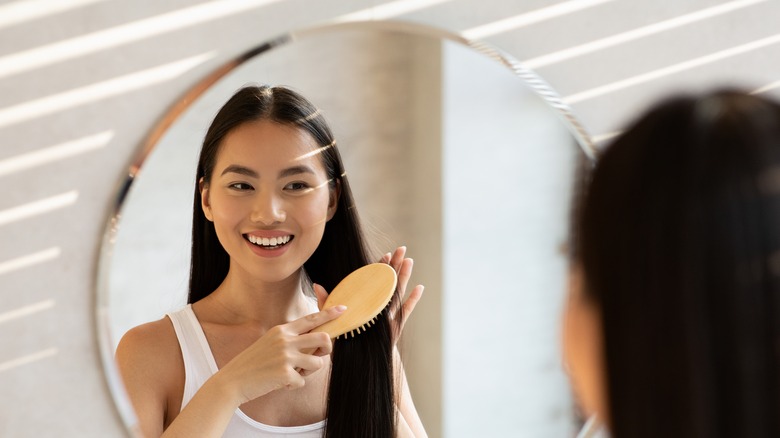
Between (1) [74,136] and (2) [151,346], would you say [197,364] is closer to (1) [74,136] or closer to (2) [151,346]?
(2) [151,346]

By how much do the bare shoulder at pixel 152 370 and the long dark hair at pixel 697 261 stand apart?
1.51 ft

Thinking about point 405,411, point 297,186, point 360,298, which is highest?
point 297,186

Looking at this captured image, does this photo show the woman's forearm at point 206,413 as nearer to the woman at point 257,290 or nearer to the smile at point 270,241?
the woman at point 257,290

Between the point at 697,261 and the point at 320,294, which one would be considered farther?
the point at 320,294

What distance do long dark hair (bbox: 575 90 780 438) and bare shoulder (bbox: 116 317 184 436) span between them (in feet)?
1.51

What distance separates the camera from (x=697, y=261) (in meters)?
0.36

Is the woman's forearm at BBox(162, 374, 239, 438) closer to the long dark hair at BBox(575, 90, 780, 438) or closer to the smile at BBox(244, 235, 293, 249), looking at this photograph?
the smile at BBox(244, 235, 293, 249)

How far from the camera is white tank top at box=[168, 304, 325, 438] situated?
2.43 feet

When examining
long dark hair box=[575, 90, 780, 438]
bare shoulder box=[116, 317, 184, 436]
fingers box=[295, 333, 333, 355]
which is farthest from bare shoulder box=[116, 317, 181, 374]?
long dark hair box=[575, 90, 780, 438]

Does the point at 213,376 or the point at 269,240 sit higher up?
the point at 269,240

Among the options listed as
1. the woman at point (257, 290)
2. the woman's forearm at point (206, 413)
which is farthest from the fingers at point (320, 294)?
the woman's forearm at point (206, 413)

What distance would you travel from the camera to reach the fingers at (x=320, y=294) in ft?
2.50

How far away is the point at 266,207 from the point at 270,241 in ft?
0.10

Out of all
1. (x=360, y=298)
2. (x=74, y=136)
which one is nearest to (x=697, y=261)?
(x=360, y=298)
